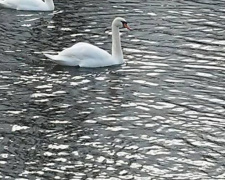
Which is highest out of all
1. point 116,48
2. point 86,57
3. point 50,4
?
point 50,4

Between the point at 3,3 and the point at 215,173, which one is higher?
the point at 3,3

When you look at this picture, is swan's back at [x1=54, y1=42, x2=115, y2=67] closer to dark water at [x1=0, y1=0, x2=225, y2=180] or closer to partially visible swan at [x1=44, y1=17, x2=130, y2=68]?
partially visible swan at [x1=44, y1=17, x2=130, y2=68]

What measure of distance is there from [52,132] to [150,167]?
235cm

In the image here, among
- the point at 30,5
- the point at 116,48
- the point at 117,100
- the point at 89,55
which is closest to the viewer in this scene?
the point at 117,100

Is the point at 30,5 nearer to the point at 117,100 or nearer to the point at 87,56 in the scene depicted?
the point at 87,56

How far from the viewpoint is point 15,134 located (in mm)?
13570

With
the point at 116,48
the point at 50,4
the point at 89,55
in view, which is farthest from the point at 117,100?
the point at 50,4

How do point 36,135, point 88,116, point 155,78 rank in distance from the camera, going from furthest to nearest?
point 155,78 → point 88,116 → point 36,135

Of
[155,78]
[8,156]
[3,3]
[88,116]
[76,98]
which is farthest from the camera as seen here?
[3,3]

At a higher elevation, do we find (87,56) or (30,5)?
(30,5)

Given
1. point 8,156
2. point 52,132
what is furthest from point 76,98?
point 8,156

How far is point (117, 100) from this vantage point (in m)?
15.6

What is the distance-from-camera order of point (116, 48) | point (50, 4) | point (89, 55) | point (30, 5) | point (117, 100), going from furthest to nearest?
point (50, 4)
point (30, 5)
point (116, 48)
point (89, 55)
point (117, 100)

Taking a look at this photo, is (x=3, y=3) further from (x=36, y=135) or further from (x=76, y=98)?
(x=36, y=135)
